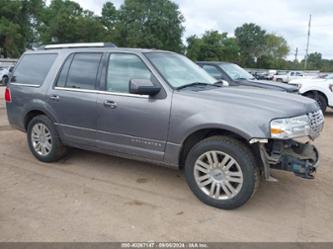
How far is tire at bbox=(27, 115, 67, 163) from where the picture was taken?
5.29 meters

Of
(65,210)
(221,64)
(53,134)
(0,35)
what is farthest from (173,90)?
(0,35)

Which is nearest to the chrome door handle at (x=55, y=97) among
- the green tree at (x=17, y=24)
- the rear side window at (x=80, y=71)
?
the rear side window at (x=80, y=71)

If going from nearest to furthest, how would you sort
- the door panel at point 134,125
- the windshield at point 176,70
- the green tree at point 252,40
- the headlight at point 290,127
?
the headlight at point 290,127, the door panel at point 134,125, the windshield at point 176,70, the green tree at point 252,40

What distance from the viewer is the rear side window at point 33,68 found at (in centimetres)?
538

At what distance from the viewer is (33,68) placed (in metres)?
5.57

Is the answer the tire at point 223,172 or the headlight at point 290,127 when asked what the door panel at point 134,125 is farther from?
Result: the headlight at point 290,127

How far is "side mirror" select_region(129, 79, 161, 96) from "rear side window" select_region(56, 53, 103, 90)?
35.9 inches

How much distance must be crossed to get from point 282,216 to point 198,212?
0.92 m

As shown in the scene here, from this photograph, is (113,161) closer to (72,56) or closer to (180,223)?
(72,56)

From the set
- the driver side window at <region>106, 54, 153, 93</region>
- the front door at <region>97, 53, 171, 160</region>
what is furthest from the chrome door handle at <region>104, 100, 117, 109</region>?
the driver side window at <region>106, 54, 153, 93</region>

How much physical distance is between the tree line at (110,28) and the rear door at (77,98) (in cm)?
4795

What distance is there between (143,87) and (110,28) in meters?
61.3

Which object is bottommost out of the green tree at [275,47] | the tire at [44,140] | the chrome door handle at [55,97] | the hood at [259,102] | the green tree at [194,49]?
the tire at [44,140]

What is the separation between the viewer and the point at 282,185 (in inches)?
184
